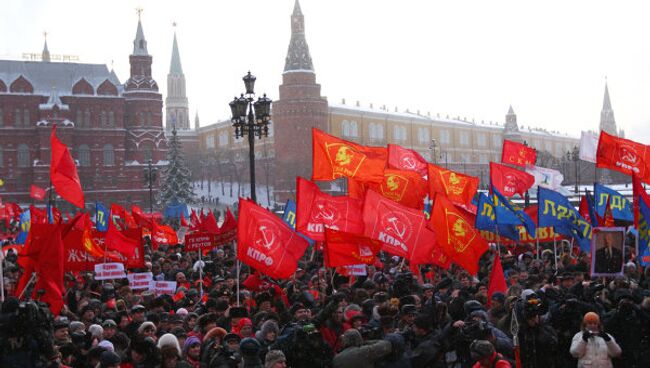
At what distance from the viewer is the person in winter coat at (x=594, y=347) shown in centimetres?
657

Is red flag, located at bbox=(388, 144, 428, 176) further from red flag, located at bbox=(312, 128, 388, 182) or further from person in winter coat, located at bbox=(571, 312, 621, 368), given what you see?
person in winter coat, located at bbox=(571, 312, 621, 368)

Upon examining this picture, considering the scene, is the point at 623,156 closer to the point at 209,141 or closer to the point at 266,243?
the point at 266,243

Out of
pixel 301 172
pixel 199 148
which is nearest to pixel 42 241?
pixel 301 172

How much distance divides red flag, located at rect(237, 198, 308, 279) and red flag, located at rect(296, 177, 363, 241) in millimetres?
745

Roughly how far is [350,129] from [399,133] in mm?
10890

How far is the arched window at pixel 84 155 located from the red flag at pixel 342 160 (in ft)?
178

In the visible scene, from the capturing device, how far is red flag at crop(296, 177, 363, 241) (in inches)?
435

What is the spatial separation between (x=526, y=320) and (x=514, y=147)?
1357 centimetres

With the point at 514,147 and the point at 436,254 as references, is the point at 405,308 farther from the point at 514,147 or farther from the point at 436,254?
the point at 514,147

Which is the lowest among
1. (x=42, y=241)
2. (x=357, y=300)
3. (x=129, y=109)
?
(x=357, y=300)

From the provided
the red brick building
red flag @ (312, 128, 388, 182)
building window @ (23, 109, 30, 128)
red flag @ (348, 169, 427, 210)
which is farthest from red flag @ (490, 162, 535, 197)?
building window @ (23, 109, 30, 128)

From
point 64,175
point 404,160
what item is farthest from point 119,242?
point 404,160

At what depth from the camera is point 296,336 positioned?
20.9ft

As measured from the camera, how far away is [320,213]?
1118cm
